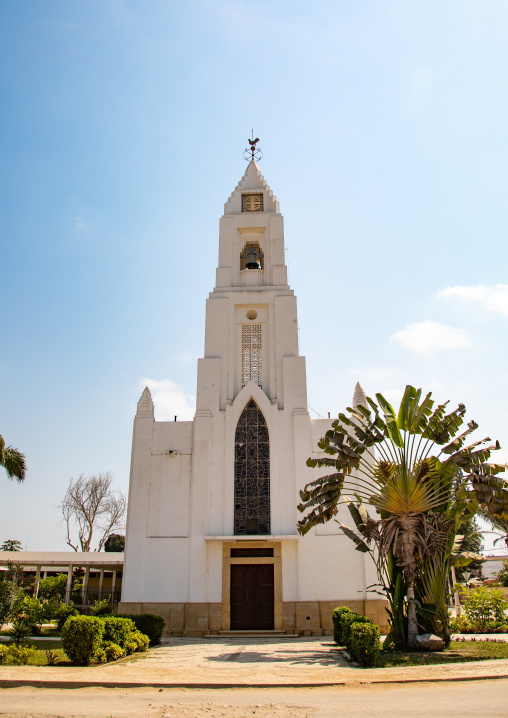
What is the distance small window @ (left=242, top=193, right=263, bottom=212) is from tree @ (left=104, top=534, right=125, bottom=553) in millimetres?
33478

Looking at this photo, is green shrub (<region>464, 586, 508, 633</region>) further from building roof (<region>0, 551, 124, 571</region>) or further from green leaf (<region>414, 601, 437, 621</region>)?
building roof (<region>0, 551, 124, 571</region>)

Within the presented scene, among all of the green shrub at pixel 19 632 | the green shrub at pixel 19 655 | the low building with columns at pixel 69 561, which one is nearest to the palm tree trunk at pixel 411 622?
the green shrub at pixel 19 655

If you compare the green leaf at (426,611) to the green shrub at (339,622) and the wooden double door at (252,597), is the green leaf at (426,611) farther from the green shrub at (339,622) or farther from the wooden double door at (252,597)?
the wooden double door at (252,597)

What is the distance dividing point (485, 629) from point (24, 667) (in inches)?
531

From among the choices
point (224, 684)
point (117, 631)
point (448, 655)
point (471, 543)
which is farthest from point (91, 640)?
point (471, 543)

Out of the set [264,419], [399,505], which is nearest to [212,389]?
[264,419]

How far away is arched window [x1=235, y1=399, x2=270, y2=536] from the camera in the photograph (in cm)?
1970

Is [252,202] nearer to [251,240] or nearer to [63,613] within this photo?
[251,240]

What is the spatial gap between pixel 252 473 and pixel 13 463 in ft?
26.6

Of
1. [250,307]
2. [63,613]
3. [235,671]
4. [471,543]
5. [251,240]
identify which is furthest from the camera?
[471,543]

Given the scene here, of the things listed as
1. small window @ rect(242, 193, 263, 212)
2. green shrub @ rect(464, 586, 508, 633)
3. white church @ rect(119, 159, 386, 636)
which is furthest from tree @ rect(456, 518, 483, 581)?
small window @ rect(242, 193, 263, 212)

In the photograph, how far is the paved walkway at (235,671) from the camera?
30.2 ft

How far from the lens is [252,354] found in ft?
75.0

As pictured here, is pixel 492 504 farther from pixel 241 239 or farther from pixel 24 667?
pixel 241 239
